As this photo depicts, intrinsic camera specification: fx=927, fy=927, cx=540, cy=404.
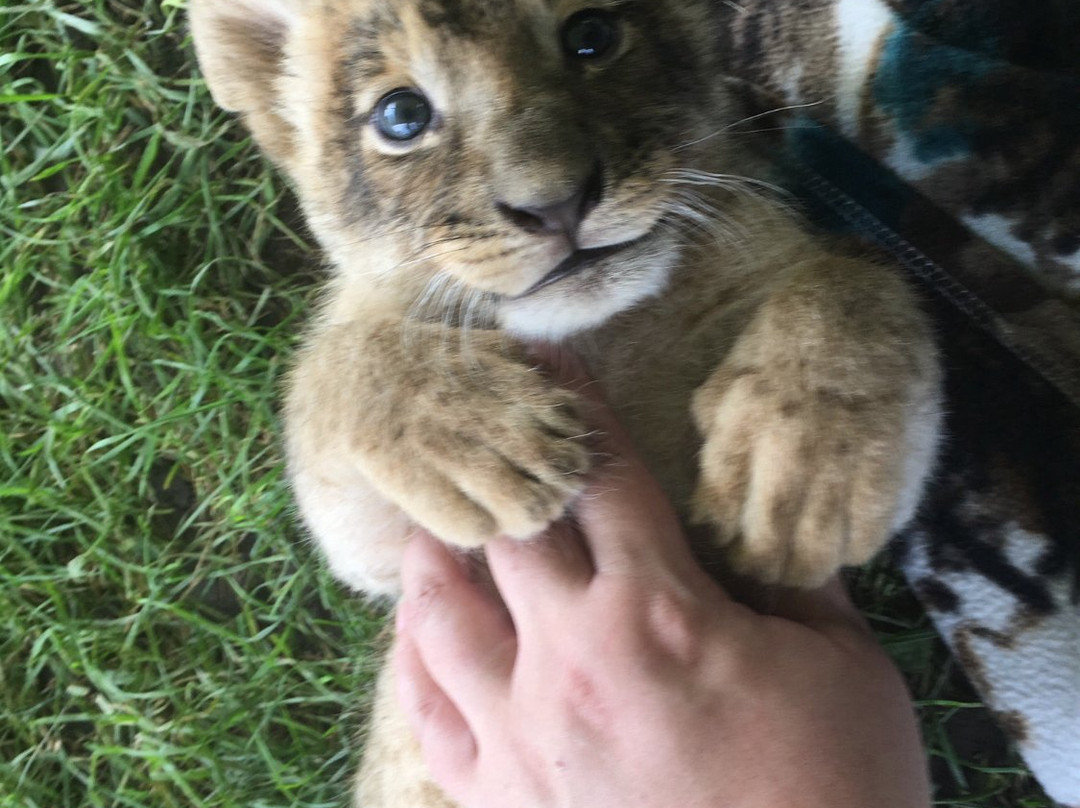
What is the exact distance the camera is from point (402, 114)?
1.27m

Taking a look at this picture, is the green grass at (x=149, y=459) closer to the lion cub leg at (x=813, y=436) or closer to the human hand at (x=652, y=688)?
the human hand at (x=652, y=688)

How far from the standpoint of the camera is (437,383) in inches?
49.3

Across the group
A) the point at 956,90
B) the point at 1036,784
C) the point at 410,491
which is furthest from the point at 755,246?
the point at 1036,784

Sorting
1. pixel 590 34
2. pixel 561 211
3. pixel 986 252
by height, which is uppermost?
pixel 590 34

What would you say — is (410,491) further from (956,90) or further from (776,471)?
(956,90)

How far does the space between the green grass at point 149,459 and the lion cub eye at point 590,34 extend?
1.06m

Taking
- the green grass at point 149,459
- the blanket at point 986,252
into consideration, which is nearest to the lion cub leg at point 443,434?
the blanket at point 986,252

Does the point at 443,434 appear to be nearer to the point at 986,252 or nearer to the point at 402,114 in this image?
the point at 402,114

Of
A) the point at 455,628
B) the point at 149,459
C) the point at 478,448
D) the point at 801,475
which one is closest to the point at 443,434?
the point at 478,448

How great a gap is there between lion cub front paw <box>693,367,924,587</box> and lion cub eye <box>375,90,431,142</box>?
1.82 feet

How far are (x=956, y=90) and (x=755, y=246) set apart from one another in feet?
1.50

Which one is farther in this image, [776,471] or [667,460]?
[667,460]

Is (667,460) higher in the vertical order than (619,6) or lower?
lower

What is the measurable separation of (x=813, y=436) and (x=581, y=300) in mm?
339
